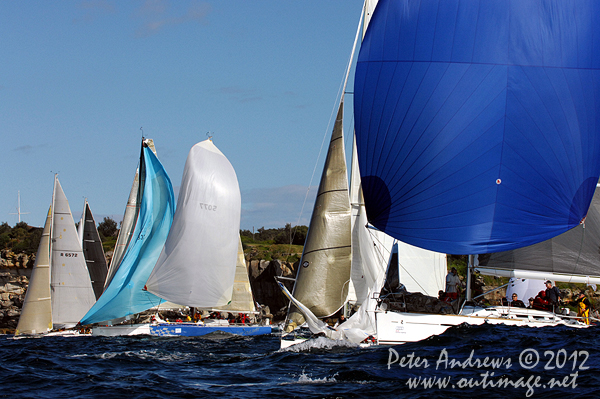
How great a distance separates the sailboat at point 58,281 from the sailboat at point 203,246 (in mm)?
5179

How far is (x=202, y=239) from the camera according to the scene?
28453mm

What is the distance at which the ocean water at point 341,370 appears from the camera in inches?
475

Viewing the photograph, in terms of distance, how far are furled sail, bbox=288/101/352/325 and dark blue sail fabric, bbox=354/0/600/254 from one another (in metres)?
2.40

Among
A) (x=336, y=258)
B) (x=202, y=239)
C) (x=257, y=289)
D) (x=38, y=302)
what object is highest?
(x=202, y=239)

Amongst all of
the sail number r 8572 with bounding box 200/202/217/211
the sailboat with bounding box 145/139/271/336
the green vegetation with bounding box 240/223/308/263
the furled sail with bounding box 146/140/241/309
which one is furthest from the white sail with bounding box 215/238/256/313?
the green vegetation with bounding box 240/223/308/263

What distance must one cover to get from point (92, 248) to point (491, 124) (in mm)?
23212

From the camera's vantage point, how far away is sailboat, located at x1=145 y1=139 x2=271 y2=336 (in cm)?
2797

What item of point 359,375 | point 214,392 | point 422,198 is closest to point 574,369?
point 359,375

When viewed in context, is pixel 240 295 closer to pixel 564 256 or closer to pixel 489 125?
pixel 564 256

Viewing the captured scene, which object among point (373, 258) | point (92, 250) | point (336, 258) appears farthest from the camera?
point (92, 250)

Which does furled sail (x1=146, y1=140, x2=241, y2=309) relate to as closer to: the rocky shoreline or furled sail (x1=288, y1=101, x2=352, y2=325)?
furled sail (x1=288, y1=101, x2=352, y2=325)

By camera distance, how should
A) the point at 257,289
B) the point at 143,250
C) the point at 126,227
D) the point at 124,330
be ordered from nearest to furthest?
1. the point at 124,330
2. the point at 143,250
3. the point at 126,227
4. the point at 257,289

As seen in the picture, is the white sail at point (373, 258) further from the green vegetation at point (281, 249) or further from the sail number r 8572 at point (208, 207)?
the green vegetation at point (281, 249)

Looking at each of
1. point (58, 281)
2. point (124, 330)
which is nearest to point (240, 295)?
point (124, 330)
